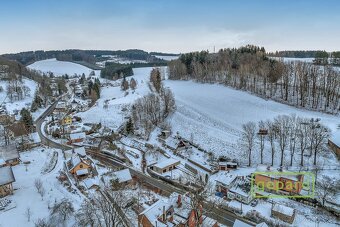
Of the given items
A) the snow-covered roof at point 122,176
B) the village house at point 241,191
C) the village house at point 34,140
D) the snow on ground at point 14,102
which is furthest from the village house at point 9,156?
the snow on ground at point 14,102

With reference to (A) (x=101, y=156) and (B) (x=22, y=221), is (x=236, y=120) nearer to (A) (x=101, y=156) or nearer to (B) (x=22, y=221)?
(A) (x=101, y=156)

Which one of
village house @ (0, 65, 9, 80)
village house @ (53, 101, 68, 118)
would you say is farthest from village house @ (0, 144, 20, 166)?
village house @ (0, 65, 9, 80)

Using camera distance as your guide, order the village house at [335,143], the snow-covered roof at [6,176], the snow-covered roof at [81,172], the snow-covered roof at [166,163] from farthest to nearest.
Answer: the snow-covered roof at [166,163]
the snow-covered roof at [81,172]
the village house at [335,143]
the snow-covered roof at [6,176]

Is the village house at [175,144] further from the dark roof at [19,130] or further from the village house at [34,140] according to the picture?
the dark roof at [19,130]

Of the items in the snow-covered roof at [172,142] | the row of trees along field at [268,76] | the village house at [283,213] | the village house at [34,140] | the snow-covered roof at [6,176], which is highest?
the row of trees along field at [268,76]

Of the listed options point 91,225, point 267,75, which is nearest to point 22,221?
point 91,225
